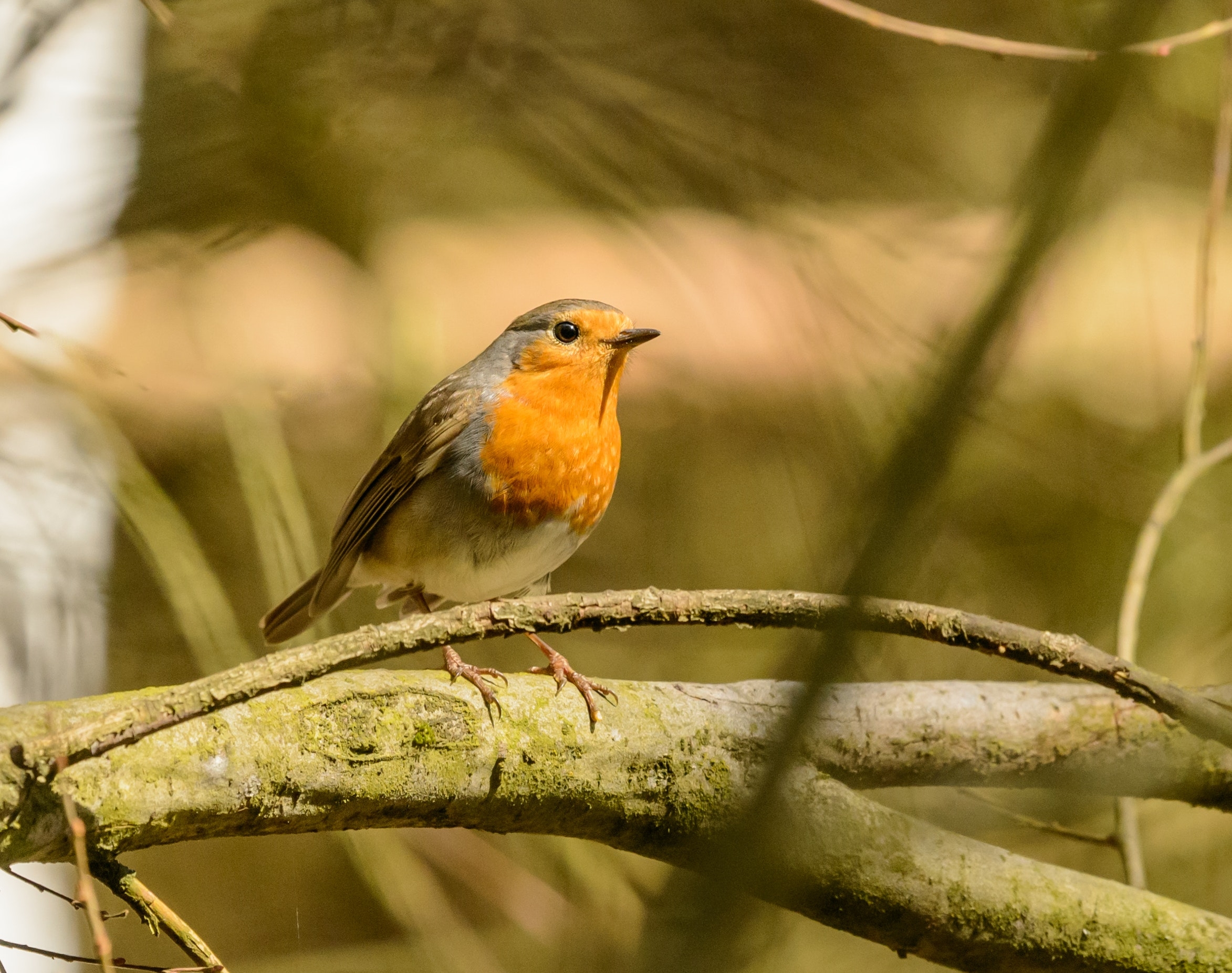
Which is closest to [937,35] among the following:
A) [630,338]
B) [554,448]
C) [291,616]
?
[630,338]

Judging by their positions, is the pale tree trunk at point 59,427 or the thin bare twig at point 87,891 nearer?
the thin bare twig at point 87,891

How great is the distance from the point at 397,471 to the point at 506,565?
1.30 ft

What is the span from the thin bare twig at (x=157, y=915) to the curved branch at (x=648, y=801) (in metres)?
0.11

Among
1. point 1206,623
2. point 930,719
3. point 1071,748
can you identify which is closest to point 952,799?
point 930,719

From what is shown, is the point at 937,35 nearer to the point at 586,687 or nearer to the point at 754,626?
the point at 754,626

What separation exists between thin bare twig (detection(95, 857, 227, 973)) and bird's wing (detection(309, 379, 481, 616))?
1.60m

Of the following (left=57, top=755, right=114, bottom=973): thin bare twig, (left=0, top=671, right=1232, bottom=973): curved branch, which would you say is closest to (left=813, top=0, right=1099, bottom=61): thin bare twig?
(left=0, top=671, right=1232, bottom=973): curved branch

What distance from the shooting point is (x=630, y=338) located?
9.47ft

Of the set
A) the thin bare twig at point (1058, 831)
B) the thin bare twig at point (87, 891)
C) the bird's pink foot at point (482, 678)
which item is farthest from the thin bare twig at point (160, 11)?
the thin bare twig at point (1058, 831)

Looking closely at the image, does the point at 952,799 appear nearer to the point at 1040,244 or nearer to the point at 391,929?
the point at 1040,244

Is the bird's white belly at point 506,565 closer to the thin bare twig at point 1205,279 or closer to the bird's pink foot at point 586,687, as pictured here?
the bird's pink foot at point 586,687

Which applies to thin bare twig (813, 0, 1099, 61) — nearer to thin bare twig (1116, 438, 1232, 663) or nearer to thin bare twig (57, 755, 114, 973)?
thin bare twig (1116, 438, 1232, 663)

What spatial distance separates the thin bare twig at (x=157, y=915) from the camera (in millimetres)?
1249

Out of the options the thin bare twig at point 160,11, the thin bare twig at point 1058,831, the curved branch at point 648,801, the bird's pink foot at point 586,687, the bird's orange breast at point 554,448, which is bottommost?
the curved branch at point 648,801
